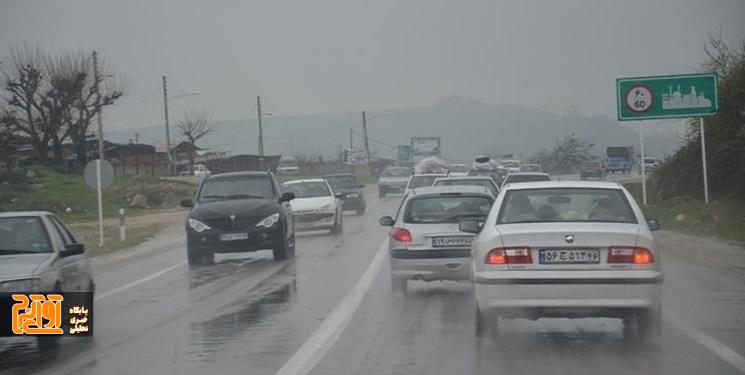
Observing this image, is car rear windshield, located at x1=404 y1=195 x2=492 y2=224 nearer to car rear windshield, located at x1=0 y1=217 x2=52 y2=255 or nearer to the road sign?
car rear windshield, located at x1=0 y1=217 x2=52 y2=255

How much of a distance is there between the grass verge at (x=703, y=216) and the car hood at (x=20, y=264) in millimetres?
17114

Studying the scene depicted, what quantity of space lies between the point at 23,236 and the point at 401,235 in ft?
17.9

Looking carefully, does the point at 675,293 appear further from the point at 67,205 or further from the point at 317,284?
the point at 67,205

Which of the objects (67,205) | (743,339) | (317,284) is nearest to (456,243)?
(317,284)

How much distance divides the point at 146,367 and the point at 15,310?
1.38m

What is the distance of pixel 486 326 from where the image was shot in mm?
10898

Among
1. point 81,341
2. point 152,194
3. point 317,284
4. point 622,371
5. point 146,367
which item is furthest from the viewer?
point 152,194

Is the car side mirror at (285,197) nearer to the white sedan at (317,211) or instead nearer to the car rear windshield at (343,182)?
the white sedan at (317,211)

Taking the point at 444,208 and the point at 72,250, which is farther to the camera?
the point at 444,208

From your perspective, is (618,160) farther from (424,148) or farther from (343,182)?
(343,182)

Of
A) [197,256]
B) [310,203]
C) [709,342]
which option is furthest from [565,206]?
[310,203]

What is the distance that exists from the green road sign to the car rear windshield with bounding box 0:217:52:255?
87.5 feet

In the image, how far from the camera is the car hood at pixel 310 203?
31.9m

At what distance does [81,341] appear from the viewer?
11797 millimetres
